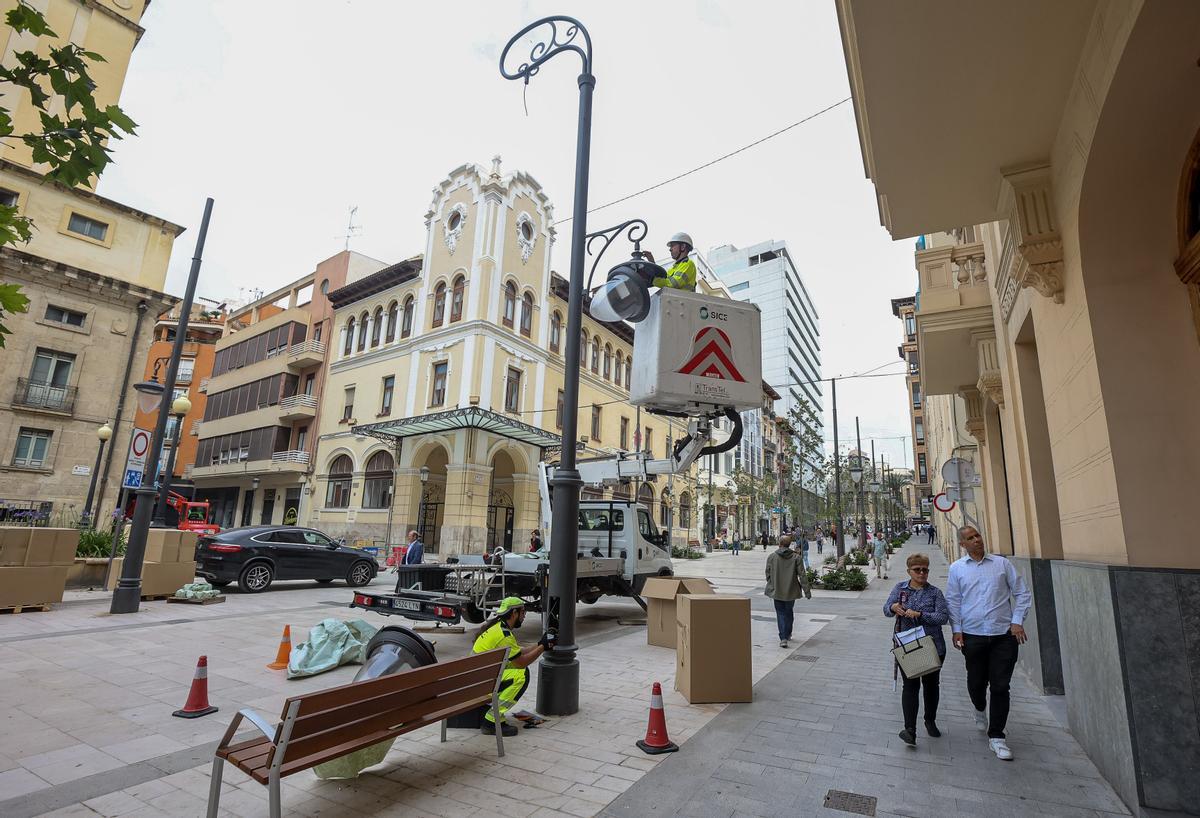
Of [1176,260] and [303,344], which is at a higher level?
[303,344]

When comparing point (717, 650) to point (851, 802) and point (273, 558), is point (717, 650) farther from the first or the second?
point (273, 558)

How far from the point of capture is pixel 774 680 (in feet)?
24.1

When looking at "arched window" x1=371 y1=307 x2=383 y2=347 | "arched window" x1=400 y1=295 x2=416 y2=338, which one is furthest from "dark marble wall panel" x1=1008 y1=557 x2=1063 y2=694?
"arched window" x1=371 y1=307 x2=383 y2=347

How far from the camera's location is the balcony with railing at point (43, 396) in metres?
22.4

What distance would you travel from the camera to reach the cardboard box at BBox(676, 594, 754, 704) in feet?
20.4

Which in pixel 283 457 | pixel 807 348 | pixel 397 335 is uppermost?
pixel 807 348

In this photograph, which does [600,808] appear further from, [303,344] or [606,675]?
[303,344]

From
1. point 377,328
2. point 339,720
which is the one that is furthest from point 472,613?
point 377,328

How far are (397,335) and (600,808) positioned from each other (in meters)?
29.2

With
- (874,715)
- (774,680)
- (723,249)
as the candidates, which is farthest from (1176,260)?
(723,249)

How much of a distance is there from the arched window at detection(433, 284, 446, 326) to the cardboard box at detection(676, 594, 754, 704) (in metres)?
24.7

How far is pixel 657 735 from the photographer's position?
188 inches

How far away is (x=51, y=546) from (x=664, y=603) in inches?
424

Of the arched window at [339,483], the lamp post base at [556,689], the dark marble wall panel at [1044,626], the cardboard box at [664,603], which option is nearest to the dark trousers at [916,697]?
the dark marble wall panel at [1044,626]
